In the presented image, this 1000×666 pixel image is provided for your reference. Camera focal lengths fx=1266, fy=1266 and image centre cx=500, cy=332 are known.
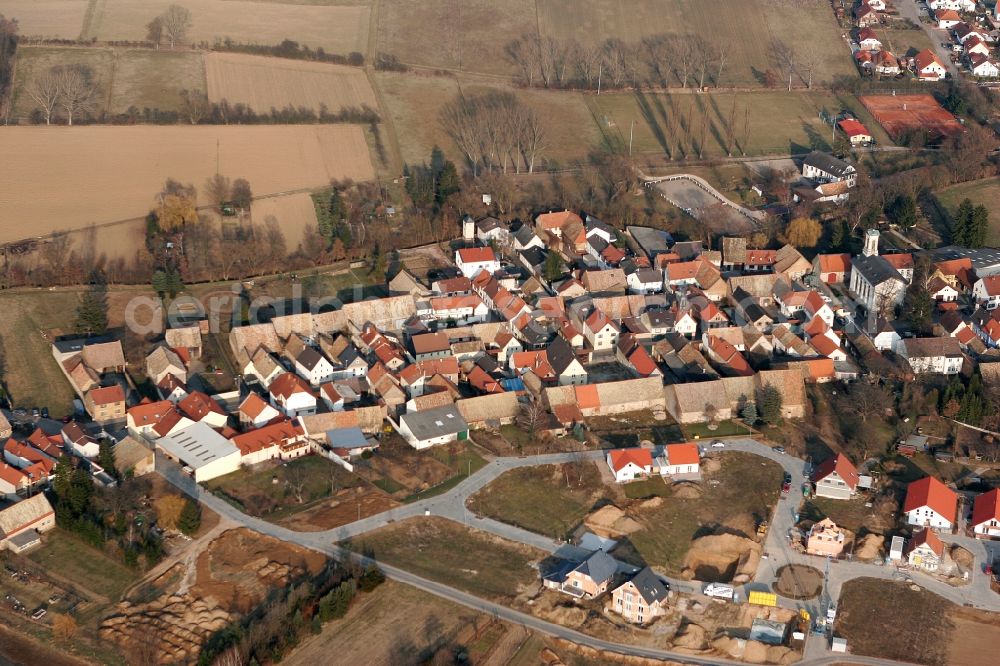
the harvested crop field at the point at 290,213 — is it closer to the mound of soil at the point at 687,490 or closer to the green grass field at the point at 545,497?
the green grass field at the point at 545,497

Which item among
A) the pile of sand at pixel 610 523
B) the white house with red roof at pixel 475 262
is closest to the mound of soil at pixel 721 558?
the pile of sand at pixel 610 523

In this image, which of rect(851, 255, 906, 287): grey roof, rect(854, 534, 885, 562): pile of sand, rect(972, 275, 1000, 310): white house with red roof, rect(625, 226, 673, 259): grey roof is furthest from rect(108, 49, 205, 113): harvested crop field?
rect(854, 534, 885, 562): pile of sand

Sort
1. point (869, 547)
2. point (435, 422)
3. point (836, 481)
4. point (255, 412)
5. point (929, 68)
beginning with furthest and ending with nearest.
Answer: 1. point (929, 68)
2. point (255, 412)
3. point (435, 422)
4. point (836, 481)
5. point (869, 547)

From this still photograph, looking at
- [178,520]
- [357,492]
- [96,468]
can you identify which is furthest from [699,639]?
[96,468]

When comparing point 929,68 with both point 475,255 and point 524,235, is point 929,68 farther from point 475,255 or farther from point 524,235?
point 475,255

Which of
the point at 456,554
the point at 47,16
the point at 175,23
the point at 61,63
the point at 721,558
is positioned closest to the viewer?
the point at 456,554

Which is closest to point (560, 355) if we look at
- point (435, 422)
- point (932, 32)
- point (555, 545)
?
point (435, 422)

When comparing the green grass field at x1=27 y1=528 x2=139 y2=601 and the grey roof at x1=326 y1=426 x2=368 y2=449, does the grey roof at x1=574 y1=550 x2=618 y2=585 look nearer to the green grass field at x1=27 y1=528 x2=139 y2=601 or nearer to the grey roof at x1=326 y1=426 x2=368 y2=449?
the grey roof at x1=326 y1=426 x2=368 y2=449
